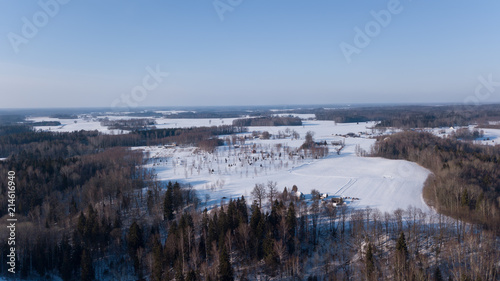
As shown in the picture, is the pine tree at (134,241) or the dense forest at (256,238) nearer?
the dense forest at (256,238)

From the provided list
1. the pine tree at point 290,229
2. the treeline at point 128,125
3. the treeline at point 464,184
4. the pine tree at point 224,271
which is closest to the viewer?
the pine tree at point 224,271

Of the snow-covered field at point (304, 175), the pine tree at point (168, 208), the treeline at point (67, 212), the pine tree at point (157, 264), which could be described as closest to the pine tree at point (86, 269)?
the treeline at point (67, 212)

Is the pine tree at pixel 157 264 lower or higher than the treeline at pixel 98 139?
lower

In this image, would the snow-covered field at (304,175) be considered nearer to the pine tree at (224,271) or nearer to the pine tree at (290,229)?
the pine tree at (290,229)

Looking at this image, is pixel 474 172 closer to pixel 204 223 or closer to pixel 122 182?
pixel 204 223

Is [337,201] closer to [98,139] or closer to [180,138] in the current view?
[180,138]

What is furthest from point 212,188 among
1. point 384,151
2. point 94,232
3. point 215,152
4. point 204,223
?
point 384,151

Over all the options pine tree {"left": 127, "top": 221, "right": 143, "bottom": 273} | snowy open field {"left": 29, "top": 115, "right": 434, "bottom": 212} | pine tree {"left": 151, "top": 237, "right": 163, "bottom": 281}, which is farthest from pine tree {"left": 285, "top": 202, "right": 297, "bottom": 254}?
pine tree {"left": 127, "top": 221, "right": 143, "bottom": 273}

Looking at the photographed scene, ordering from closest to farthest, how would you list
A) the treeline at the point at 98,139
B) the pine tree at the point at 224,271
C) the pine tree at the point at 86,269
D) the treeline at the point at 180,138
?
the pine tree at the point at 224,271 → the pine tree at the point at 86,269 → the treeline at the point at 98,139 → the treeline at the point at 180,138

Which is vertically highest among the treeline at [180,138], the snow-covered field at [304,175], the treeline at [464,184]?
the treeline at [180,138]
